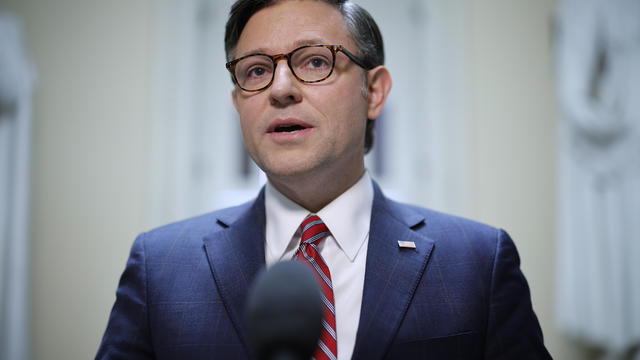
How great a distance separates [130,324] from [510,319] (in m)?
0.82

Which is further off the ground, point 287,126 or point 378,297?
point 287,126

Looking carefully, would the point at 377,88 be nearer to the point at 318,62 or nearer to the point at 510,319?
the point at 318,62

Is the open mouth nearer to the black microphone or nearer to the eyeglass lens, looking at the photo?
the eyeglass lens

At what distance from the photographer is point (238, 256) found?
0.93 meters

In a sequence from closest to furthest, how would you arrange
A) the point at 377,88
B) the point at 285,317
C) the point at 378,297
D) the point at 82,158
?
1. the point at 285,317
2. the point at 378,297
3. the point at 377,88
4. the point at 82,158

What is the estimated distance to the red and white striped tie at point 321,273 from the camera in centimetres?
80

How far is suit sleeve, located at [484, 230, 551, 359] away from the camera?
2.91 feet

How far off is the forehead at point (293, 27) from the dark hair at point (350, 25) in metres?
0.02

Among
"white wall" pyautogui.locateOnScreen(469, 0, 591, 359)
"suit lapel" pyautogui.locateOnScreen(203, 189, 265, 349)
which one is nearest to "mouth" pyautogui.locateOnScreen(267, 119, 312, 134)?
"suit lapel" pyautogui.locateOnScreen(203, 189, 265, 349)

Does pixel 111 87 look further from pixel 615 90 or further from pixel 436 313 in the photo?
pixel 615 90

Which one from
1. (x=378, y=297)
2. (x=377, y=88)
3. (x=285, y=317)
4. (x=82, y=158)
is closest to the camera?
(x=285, y=317)

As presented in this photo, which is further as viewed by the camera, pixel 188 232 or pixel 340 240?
pixel 188 232

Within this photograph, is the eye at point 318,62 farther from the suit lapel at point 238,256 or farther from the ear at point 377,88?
the suit lapel at point 238,256

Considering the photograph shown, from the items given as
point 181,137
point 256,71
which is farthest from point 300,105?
point 181,137
